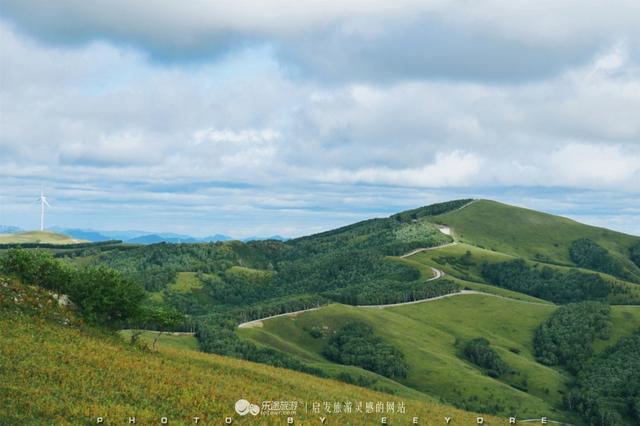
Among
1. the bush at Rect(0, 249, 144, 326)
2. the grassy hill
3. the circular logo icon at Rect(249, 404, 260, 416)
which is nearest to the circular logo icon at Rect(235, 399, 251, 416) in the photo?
the circular logo icon at Rect(249, 404, 260, 416)

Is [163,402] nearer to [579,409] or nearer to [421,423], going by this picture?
[421,423]

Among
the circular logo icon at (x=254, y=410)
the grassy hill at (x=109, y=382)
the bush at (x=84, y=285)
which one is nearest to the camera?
the grassy hill at (x=109, y=382)

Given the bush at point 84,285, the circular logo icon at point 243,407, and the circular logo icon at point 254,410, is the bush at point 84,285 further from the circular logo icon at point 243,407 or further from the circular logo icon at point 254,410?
the circular logo icon at point 254,410

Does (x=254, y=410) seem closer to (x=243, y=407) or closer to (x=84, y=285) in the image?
(x=243, y=407)

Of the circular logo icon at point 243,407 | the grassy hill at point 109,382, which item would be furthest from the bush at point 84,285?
the circular logo icon at point 243,407

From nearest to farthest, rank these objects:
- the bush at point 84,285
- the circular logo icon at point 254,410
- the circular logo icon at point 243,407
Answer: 1. the circular logo icon at point 243,407
2. the circular logo icon at point 254,410
3. the bush at point 84,285

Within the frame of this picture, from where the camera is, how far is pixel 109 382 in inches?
2119

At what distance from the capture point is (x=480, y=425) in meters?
78.2

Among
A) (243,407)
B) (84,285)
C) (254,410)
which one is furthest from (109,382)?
(84,285)

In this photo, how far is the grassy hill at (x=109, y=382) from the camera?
4519 centimetres

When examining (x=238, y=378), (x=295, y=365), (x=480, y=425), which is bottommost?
(x=295, y=365)

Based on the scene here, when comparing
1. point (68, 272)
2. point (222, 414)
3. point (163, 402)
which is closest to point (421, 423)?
point (222, 414)

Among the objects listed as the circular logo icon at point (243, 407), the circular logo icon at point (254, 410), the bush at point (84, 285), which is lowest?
the circular logo icon at point (254, 410)

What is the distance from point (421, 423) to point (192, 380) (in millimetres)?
28597
